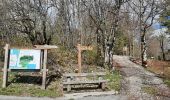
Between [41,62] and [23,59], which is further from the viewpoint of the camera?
[41,62]

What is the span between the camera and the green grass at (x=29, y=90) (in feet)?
41.1

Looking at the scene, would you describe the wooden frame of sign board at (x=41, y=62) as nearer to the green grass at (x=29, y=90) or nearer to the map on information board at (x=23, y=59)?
the map on information board at (x=23, y=59)

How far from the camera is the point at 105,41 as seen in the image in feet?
78.2

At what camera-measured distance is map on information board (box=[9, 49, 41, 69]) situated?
1370 cm

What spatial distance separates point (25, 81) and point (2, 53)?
648 cm

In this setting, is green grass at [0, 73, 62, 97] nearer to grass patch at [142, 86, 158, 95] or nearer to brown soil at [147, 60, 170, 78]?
grass patch at [142, 86, 158, 95]

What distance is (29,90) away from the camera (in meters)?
13.1

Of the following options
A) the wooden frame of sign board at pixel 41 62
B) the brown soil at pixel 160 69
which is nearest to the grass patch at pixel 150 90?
the wooden frame of sign board at pixel 41 62

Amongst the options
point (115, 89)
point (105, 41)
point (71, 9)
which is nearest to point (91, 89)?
point (115, 89)

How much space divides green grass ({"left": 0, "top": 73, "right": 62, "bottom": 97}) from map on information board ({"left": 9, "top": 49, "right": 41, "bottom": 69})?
81cm

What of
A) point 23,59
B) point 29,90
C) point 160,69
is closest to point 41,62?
point 23,59

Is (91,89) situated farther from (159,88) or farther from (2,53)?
(2,53)

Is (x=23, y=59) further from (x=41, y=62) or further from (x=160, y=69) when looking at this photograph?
(x=160, y=69)

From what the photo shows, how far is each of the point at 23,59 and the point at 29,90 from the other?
1.43 metres
